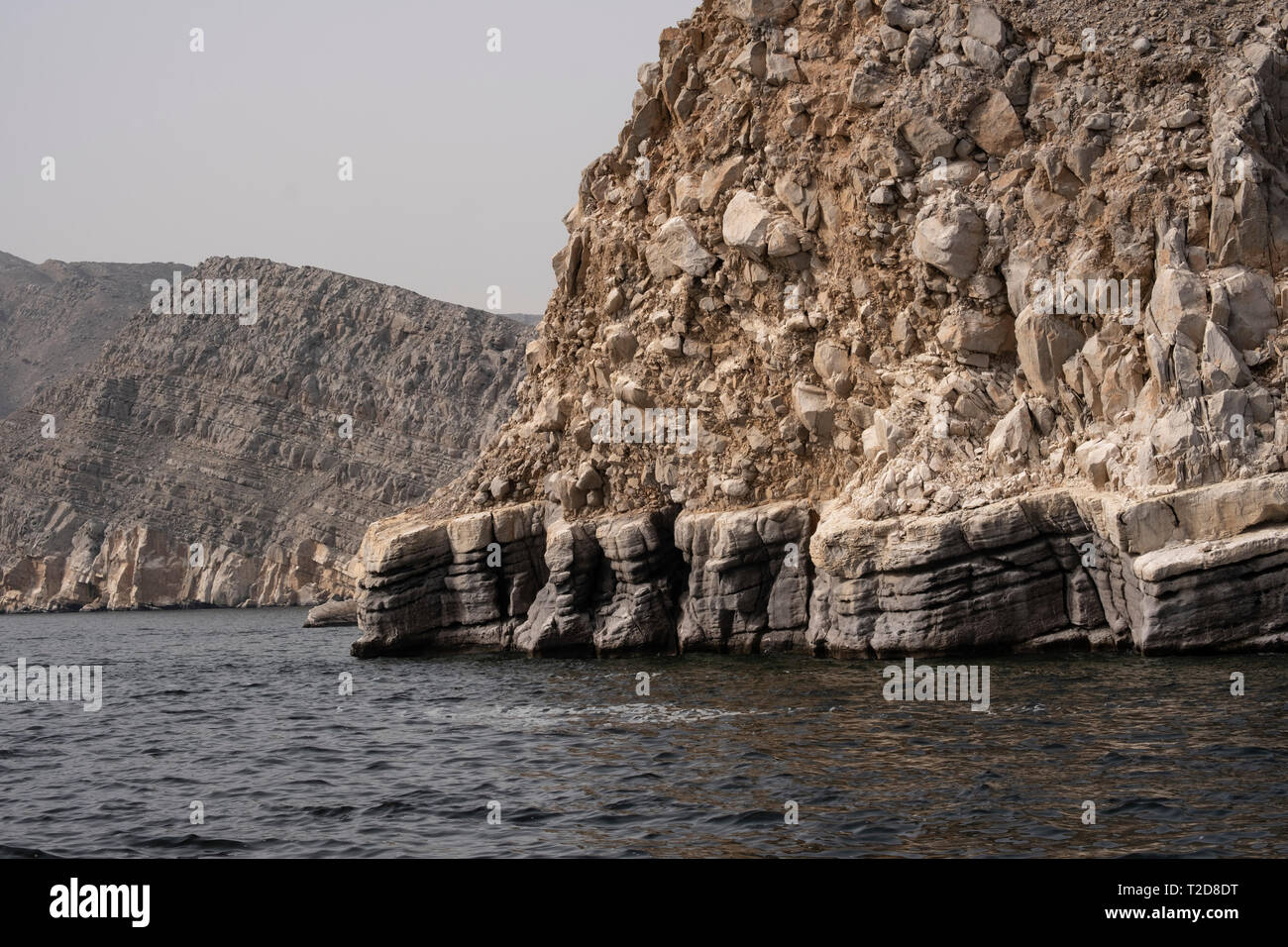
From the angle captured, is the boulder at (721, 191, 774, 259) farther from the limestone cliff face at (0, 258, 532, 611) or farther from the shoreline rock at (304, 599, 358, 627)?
the limestone cliff face at (0, 258, 532, 611)

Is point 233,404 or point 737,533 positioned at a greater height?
point 233,404

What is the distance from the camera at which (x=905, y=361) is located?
3500 cm

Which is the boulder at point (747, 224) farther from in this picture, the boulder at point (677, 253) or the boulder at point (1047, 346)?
the boulder at point (1047, 346)

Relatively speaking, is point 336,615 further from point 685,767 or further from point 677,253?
point 685,767

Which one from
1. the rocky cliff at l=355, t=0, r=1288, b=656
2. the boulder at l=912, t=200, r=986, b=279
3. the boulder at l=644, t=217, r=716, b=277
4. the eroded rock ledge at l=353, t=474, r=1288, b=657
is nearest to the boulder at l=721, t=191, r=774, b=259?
the rocky cliff at l=355, t=0, r=1288, b=656

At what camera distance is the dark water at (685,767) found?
1382cm

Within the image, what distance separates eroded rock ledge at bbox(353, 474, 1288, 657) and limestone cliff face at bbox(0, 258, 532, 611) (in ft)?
235

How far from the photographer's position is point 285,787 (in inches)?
708
